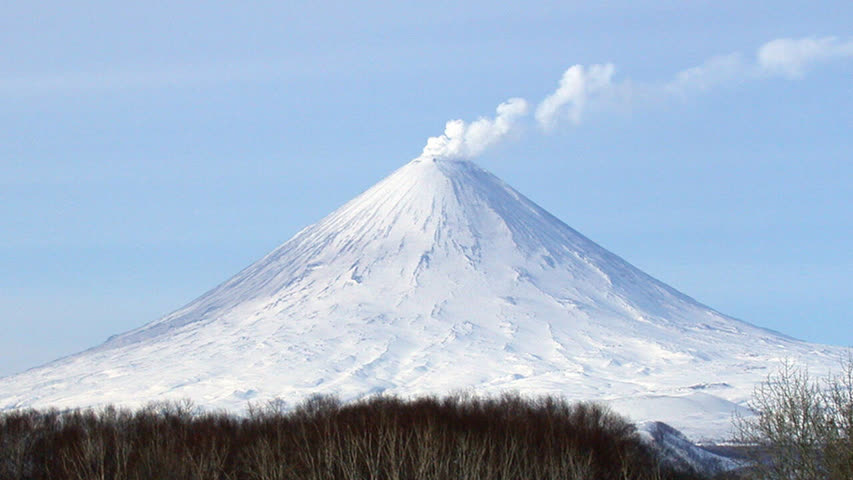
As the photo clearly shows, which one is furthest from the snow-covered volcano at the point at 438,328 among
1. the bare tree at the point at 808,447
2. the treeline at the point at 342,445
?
the bare tree at the point at 808,447

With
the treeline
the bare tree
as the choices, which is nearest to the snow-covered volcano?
the treeline

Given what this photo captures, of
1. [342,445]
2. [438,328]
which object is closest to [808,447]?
[342,445]

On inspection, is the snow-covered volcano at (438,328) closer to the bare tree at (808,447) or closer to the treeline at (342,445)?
the treeline at (342,445)

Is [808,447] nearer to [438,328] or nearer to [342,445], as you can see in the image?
[342,445]

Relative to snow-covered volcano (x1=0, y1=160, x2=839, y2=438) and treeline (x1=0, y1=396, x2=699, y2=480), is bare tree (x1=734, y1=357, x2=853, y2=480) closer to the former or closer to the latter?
treeline (x1=0, y1=396, x2=699, y2=480)

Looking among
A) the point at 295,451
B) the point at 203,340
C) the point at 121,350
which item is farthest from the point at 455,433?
the point at 121,350

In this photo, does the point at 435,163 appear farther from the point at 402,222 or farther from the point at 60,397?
the point at 60,397
